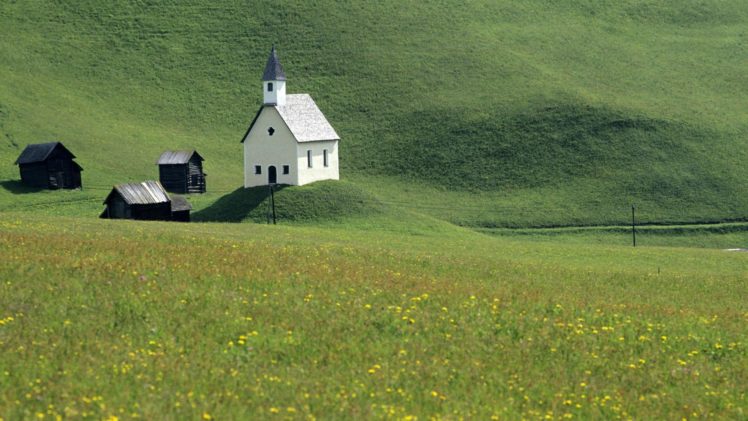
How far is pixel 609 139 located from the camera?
111m

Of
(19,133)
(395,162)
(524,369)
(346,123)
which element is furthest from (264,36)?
(524,369)

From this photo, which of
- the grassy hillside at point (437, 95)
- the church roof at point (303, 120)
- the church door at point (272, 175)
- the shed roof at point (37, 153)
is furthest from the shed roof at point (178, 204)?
the shed roof at point (37, 153)

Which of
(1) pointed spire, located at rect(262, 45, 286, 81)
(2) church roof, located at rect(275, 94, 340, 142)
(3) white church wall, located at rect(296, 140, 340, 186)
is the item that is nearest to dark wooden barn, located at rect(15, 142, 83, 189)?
(1) pointed spire, located at rect(262, 45, 286, 81)

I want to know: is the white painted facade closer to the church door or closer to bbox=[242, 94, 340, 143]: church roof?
the church door

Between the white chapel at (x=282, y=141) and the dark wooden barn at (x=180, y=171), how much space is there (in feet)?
29.6

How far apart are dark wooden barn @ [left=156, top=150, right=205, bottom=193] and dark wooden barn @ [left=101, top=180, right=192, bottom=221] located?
19.0 meters

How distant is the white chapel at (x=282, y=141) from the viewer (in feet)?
274

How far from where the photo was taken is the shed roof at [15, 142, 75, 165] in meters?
87.0

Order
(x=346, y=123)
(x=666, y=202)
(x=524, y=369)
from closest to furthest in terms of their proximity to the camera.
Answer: (x=524, y=369) < (x=666, y=202) < (x=346, y=123)

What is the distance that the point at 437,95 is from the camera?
125m

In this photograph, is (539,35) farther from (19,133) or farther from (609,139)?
(19,133)

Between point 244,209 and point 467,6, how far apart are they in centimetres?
7997

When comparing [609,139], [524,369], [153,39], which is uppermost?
[153,39]

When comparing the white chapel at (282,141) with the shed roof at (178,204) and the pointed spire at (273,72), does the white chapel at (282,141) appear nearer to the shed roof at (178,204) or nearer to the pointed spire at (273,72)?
the pointed spire at (273,72)
